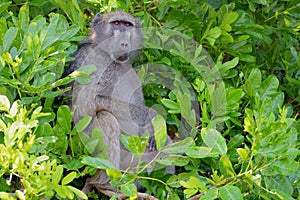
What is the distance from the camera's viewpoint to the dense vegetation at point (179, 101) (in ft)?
10.8

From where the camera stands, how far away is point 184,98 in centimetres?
405

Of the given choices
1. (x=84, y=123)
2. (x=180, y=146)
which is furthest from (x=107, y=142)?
(x=180, y=146)

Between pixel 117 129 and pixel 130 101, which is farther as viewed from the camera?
pixel 130 101

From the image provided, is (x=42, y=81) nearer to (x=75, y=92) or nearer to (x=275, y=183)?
(x=75, y=92)

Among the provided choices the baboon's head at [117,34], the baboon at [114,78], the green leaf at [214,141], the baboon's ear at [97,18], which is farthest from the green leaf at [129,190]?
the baboon's ear at [97,18]

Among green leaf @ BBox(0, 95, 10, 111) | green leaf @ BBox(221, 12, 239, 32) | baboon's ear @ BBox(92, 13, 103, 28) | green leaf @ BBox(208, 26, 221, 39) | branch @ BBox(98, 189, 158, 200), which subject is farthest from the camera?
baboon's ear @ BBox(92, 13, 103, 28)

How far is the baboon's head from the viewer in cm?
512

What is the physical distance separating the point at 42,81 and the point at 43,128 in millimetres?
286

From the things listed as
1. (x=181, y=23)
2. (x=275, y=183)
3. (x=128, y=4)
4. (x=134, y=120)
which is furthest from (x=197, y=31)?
(x=275, y=183)

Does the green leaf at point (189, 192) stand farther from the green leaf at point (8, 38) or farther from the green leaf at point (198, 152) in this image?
the green leaf at point (8, 38)

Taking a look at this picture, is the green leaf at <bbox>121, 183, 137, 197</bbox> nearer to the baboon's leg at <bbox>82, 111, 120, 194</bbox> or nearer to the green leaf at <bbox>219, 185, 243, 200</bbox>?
the green leaf at <bbox>219, 185, 243, 200</bbox>

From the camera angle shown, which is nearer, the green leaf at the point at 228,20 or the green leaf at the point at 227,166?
the green leaf at the point at 227,166

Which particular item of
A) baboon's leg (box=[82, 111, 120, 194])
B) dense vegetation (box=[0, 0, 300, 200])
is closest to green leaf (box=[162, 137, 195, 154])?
dense vegetation (box=[0, 0, 300, 200])

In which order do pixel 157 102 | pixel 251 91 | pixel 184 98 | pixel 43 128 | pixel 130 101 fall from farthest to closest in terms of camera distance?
1. pixel 130 101
2. pixel 157 102
3. pixel 251 91
4. pixel 184 98
5. pixel 43 128
